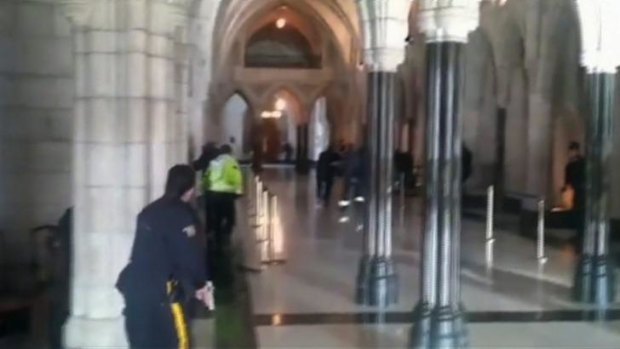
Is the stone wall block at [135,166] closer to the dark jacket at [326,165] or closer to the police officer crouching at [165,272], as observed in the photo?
the police officer crouching at [165,272]

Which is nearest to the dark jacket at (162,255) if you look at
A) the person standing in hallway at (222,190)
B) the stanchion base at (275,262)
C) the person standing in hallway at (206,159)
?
the stanchion base at (275,262)

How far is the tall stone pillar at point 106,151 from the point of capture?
27.1 ft

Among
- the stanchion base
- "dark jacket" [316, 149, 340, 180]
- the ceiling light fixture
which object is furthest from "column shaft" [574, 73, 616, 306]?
the ceiling light fixture

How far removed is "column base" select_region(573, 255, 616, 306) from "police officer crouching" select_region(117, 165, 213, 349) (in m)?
6.50

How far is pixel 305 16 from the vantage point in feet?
131

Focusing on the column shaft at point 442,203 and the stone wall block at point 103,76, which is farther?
the column shaft at point 442,203

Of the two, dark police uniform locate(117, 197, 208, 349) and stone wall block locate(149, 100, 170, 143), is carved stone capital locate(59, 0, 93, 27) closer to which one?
stone wall block locate(149, 100, 170, 143)

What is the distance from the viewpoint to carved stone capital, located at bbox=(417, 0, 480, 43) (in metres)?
8.34

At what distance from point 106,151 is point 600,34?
6.20m

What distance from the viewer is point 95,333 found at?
27.2 feet

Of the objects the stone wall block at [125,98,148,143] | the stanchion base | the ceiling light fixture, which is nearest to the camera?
the stone wall block at [125,98,148,143]

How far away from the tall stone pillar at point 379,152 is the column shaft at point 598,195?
7.62 ft

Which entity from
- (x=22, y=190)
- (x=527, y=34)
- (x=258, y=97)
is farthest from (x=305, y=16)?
(x=22, y=190)

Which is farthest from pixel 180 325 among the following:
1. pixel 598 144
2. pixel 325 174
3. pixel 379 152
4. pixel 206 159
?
pixel 325 174
